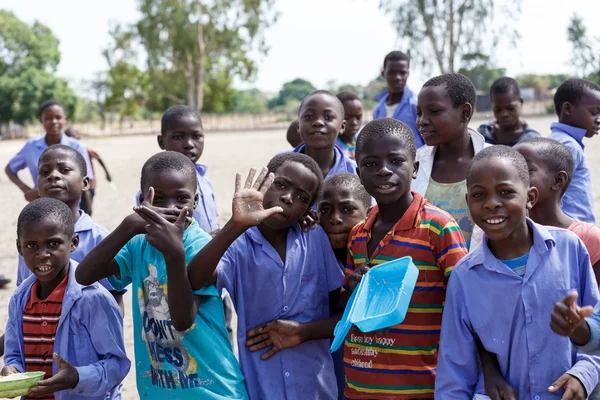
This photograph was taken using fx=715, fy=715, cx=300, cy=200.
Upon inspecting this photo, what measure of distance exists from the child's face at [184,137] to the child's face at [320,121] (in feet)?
2.19

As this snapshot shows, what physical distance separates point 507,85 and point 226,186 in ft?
30.2

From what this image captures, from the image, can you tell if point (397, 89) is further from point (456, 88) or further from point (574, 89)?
point (456, 88)

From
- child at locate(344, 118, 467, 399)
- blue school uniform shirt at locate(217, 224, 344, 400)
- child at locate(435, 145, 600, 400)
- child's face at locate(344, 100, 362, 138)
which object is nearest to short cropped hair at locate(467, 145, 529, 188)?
child at locate(435, 145, 600, 400)

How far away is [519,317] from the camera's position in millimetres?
2336

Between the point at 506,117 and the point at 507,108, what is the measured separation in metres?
0.07

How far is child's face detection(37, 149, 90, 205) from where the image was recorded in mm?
3648

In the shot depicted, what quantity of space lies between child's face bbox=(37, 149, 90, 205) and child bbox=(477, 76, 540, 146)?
3122 millimetres

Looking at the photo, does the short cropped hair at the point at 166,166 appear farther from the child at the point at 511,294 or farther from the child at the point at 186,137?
the child at the point at 186,137

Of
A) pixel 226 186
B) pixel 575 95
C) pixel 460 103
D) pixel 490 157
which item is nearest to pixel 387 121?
pixel 490 157

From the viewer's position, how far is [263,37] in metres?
42.8

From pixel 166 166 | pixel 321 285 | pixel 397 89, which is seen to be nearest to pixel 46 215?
pixel 166 166

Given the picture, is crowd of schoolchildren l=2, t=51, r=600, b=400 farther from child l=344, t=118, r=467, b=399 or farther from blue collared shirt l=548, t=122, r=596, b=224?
blue collared shirt l=548, t=122, r=596, b=224

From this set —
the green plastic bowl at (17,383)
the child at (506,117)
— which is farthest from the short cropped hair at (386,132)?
the child at (506,117)

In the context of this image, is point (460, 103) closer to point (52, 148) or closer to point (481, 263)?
point (481, 263)
